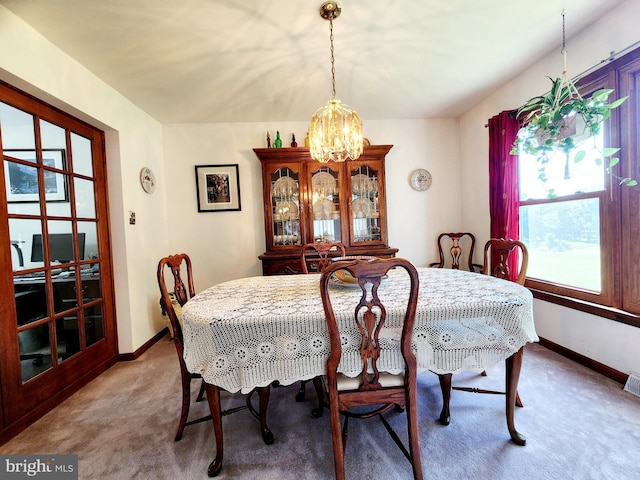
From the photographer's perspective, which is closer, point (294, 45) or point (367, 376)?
point (367, 376)

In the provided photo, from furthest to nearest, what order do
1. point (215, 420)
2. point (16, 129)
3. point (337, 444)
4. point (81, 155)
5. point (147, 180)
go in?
point (147, 180)
point (81, 155)
point (16, 129)
point (215, 420)
point (337, 444)

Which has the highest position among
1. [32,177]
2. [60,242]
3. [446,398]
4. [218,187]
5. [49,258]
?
[218,187]

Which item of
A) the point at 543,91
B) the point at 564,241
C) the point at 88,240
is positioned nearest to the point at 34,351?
the point at 88,240

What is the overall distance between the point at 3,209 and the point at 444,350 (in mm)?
2582

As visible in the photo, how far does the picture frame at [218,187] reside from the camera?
10.9 ft

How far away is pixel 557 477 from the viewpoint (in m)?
1.19

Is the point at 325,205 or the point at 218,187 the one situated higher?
the point at 218,187

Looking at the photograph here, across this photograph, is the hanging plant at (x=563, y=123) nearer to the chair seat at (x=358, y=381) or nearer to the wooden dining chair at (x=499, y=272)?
the wooden dining chair at (x=499, y=272)

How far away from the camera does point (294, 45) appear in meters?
1.96

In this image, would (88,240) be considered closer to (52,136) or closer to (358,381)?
(52,136)

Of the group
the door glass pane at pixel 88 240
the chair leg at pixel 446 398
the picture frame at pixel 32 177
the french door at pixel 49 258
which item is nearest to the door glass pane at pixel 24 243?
the french door at pixel 49 258

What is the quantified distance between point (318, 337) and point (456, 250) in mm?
2838

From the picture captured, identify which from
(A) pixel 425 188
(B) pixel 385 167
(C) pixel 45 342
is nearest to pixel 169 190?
(C) pixel 45 342

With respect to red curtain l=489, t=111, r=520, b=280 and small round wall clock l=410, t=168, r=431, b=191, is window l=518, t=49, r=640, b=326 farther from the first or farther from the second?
small round wall clock l=410, t=168, r=431, b=191
